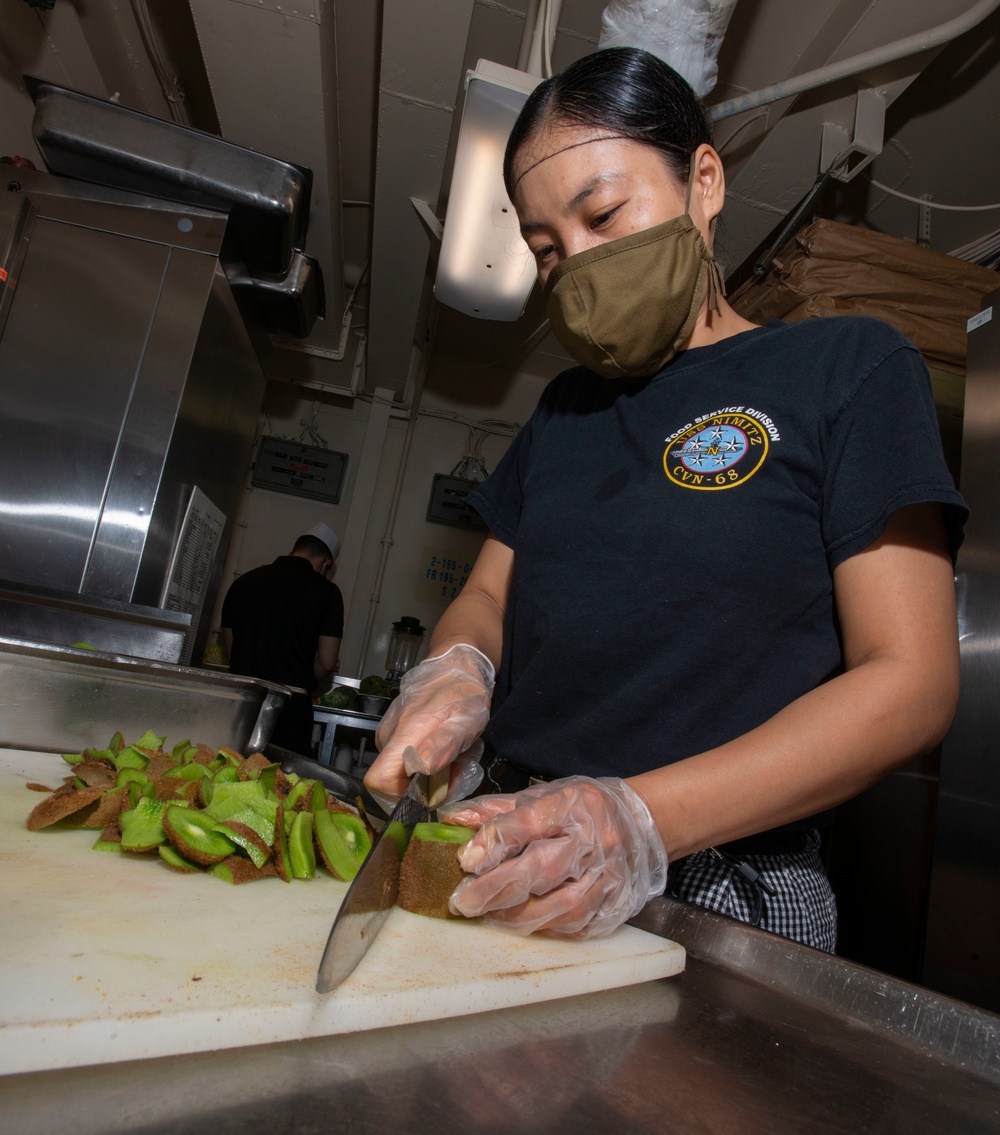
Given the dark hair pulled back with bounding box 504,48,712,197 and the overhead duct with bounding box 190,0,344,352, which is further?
the overhead duct with bounding box 190,0,344,352

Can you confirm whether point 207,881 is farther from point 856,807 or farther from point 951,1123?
point 856,807

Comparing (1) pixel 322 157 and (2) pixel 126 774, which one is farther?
(1) pixel 322 157

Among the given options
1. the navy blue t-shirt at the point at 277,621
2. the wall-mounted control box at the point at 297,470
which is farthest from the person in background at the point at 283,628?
the wall-mounted control box at the point at 297,470

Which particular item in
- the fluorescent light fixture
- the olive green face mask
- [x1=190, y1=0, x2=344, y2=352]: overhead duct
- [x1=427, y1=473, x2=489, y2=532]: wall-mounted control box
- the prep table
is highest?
[x1=190, y1=0, x2=344, y2=352]: overhead duct

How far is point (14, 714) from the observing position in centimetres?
137

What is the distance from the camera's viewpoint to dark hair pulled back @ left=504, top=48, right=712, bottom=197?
1.12m

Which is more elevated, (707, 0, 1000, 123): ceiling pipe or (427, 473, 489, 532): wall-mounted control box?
(707, 0, 1000, 123): ceiling pipe

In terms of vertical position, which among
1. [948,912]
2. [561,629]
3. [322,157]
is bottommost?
[948,912]

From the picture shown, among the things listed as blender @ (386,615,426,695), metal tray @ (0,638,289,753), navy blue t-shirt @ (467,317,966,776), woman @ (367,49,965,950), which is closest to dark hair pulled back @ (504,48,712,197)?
woman @ (367,49,965,950)

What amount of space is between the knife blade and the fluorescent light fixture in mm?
1948

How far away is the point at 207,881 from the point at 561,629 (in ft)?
1.85

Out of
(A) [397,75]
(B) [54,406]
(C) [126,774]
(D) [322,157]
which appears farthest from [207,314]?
(C) [126,774]

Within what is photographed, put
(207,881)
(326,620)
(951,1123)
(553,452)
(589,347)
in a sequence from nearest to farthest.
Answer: (951,1123)
(207,881)
(589,347)
(553,452)
(326,620)

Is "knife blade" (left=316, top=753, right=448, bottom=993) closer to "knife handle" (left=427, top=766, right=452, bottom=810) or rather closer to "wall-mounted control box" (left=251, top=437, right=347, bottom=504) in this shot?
"knife handle" (left=427, top=766, right=452, bottom=810)
